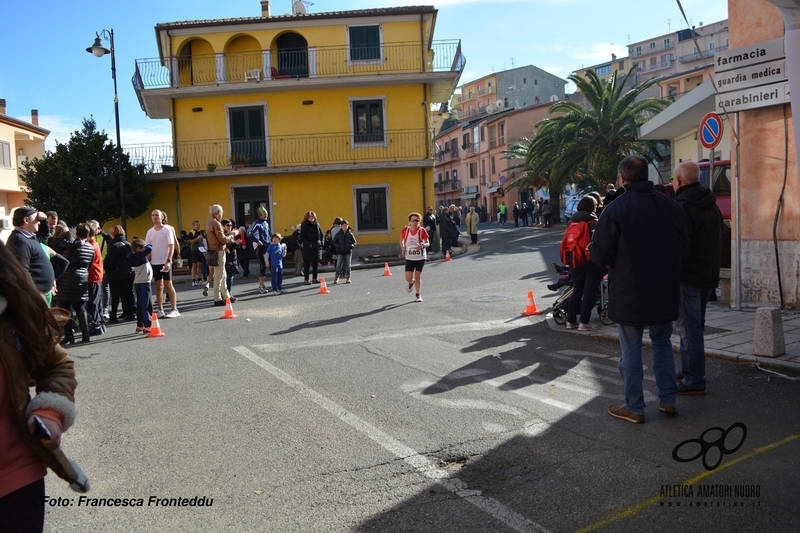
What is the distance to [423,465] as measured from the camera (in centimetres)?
467

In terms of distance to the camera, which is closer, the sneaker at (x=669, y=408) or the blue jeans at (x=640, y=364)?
the blue jeans at (x=640, y=364)

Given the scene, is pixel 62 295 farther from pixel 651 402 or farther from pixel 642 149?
pixel 642 149

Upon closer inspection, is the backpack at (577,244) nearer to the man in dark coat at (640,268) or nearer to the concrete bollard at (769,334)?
the concrete bollard at (769,334)

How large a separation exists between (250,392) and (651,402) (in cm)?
381

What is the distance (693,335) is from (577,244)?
3.24m

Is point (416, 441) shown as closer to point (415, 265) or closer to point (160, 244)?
point (415, 265)

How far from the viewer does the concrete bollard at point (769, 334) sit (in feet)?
23.2

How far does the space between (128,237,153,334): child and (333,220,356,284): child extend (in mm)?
6577

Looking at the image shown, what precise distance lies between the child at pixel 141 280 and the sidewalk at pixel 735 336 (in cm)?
652

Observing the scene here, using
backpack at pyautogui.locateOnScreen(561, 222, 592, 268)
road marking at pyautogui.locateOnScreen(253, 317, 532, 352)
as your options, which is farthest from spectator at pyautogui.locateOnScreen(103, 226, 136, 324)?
backpack at pyautogui.locateOnScreen(561, 222, 592, 268)

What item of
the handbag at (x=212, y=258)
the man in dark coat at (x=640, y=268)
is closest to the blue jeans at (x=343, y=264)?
the handbag at (x=212, y=258)

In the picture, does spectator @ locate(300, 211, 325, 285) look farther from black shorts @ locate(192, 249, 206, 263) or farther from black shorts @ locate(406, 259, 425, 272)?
black shorts @ locate(406, 259, 425, 272)

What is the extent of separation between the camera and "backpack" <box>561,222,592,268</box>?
9.13m

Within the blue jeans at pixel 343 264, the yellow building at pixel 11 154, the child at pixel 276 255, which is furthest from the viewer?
the yellow building at pixel 11 154
